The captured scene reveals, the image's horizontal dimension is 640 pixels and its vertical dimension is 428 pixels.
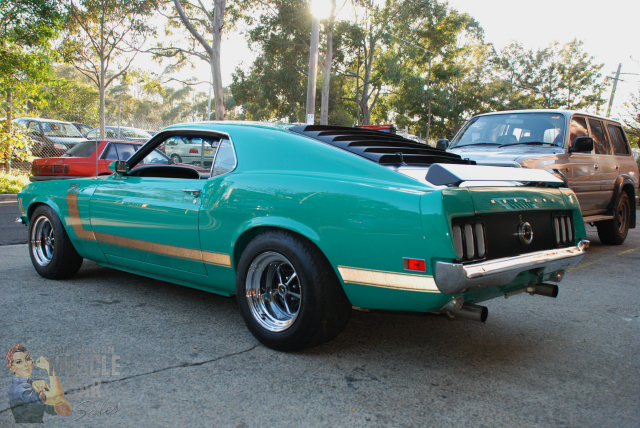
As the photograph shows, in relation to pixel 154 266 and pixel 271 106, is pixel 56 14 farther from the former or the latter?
pixel 271 106

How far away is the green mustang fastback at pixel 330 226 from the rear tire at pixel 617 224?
16.5ft

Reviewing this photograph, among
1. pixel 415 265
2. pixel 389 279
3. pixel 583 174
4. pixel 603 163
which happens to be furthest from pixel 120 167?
pixel 603 163

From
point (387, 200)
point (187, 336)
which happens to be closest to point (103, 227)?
point (187, 336)

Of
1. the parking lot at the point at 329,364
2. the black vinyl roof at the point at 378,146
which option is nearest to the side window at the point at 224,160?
the black vinyl roof at the point at 378,146

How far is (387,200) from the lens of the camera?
2.68 meters

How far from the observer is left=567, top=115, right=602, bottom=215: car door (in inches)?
259

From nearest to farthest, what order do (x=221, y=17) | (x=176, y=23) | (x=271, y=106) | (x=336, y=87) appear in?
(x=221, y=17)
(x=176, y=23)
(x=271, y=106)
(x=336, y=87)

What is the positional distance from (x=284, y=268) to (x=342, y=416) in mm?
1091

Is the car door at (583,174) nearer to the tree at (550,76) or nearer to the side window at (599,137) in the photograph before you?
the side window at (599,137)

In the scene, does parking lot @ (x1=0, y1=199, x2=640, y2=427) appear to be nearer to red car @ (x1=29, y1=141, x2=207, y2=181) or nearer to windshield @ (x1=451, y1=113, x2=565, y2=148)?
windshield @ (x1=451, y1=113, x2=565, y2=148)

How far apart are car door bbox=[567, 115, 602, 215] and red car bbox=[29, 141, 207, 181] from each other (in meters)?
9.33

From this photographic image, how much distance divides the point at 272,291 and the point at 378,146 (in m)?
1.16

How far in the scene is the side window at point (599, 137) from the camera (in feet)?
24.4

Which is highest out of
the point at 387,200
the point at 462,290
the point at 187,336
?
the point at 387,200
